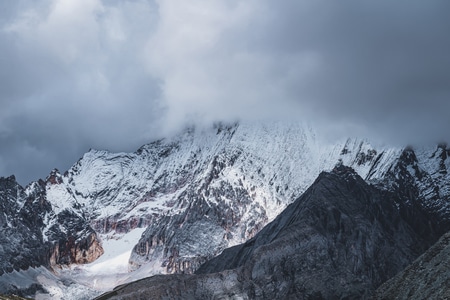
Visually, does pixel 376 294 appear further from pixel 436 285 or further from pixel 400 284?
pixel 436 285

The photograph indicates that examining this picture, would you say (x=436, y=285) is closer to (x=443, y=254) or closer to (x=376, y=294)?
(x=443, y=254)

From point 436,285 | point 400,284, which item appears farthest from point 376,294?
point 436,285

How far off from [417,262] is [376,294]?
392 inches

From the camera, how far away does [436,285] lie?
13600 cm

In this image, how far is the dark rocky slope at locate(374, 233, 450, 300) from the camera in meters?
135

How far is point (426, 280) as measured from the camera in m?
140

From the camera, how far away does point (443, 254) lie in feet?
465

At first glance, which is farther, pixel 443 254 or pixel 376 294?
pixel 376 294

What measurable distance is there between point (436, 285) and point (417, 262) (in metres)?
13.0

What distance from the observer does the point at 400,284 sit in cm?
14525

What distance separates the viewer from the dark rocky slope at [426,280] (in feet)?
444

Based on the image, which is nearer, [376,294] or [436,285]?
[436,285]

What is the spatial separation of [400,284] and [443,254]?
31.7 ft

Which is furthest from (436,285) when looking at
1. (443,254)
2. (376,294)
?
(376,294)
